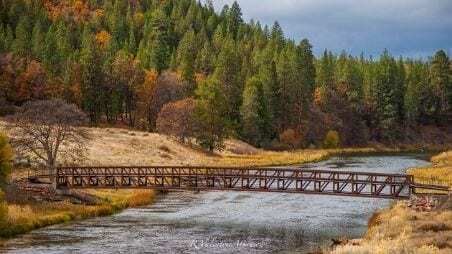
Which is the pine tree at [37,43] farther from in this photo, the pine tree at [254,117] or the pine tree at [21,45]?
the pine tree at [254,117]

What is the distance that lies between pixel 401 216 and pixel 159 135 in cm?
7252

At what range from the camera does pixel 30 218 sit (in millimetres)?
48594

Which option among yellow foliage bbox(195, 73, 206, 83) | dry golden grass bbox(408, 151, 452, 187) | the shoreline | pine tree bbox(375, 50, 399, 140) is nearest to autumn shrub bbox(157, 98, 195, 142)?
yellow foliage bbox(195, 73, 206, 83)

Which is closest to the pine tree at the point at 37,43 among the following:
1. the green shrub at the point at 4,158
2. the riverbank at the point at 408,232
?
the green shrub at the point at 4,158

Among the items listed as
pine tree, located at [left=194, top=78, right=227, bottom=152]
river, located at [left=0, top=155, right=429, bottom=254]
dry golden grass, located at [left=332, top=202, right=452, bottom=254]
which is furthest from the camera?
pine tree, located at [left=194, top=78, right=227, bottom=152]

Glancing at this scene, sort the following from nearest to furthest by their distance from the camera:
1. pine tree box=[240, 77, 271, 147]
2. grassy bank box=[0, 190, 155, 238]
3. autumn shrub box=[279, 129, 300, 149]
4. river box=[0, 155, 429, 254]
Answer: river box=[0, 155, 429, 254] → grassy bank box=[0, 190, 155, 238] → pine tree box=[240, 77, 271, 147] → autumn shrub box=[279, 129, 300, 149]

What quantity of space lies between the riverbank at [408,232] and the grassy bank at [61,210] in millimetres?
23145

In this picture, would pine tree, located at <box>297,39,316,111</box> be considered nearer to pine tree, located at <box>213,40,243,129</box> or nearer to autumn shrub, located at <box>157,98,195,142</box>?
pine tree, located at <box>213,40,243,129</box>

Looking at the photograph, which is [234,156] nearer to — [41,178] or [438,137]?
[41,178]

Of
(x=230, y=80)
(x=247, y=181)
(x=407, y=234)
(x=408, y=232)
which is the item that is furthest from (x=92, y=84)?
(x=407, y=234)

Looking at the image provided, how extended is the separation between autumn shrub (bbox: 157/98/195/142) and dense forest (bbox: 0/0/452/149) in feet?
0.63

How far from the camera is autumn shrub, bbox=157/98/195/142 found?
116375mm

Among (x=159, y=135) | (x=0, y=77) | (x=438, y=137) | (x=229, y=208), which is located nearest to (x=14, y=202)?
(x=229, y=208)

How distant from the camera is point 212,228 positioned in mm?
50500
